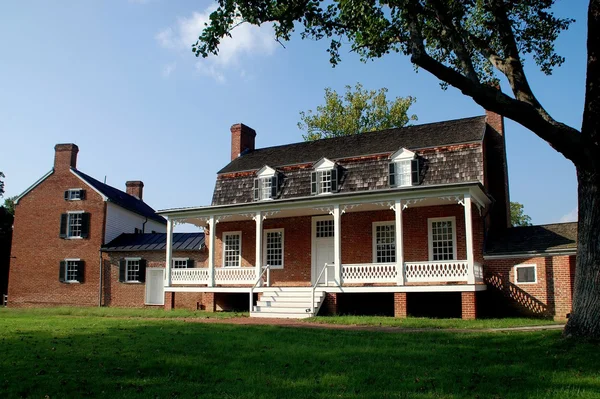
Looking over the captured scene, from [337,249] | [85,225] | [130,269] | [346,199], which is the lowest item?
[130,269]

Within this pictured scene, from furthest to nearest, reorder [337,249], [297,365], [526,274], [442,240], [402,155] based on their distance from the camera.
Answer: [402,155] → [442,240] → [337,249] → [526,274] → [297,365]

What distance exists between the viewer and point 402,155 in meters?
20.6

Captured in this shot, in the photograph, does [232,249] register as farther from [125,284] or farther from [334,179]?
[125,284]

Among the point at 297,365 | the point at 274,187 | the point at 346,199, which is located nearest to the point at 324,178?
the point at 274,187

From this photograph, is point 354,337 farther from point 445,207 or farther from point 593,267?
point 445,207

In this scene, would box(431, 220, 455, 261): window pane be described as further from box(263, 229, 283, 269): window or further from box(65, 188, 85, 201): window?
box(65, 188, 85, 201): window

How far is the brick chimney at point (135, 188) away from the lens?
113ft

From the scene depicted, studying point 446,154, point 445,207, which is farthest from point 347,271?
point 446,154

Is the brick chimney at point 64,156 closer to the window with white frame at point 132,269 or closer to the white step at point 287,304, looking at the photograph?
the window with white frame at point 132,269

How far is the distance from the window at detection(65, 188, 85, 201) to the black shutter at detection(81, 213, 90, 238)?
985mm

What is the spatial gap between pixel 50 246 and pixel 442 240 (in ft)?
66.1

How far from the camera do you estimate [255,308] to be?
18750 millimetres

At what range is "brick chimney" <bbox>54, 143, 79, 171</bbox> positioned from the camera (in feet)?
95.4

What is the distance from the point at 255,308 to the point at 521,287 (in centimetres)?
891
